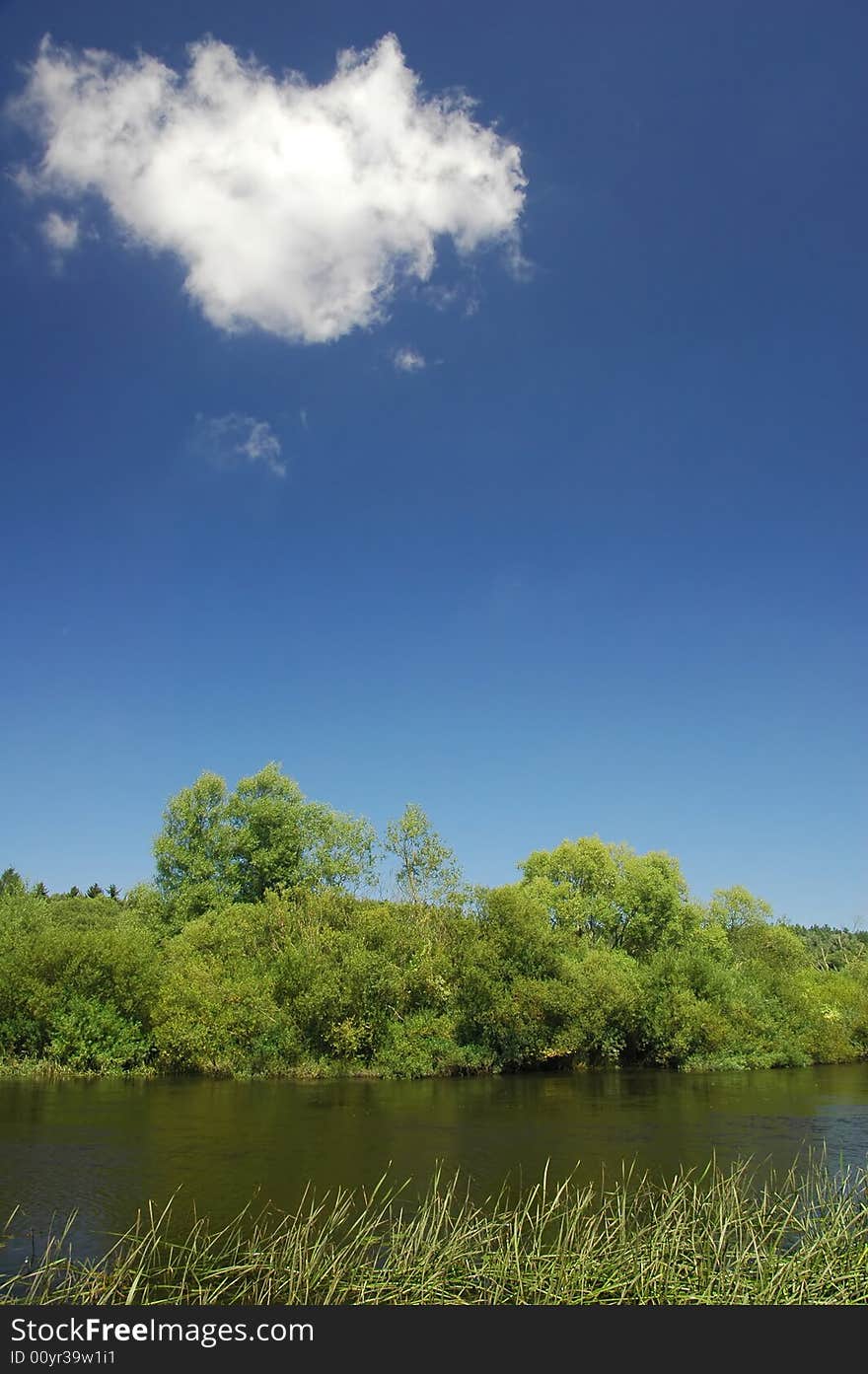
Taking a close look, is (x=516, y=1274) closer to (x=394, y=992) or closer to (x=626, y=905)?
(x=394, y=992)

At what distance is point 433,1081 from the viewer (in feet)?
165

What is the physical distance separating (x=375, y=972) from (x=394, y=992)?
1.94 meters

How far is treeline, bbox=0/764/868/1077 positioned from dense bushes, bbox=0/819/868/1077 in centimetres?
13

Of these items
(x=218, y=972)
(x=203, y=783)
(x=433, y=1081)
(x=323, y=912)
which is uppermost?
(x=203, y=783)

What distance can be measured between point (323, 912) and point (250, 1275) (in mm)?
43203

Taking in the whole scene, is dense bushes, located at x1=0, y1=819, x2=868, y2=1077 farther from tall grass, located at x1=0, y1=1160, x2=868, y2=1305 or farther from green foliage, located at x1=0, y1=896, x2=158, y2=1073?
tall grass, located at x1=0, y1=1160, x2=868, y2=1305

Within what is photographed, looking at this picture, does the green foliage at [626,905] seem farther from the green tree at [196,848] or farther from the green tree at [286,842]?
the green tree at [196,848]

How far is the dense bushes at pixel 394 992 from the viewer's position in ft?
156

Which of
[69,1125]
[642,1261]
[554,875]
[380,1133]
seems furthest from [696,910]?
[642,1261]

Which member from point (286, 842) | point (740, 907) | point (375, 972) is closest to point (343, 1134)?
point (375, 972)

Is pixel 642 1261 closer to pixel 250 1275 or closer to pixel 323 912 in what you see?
pixel 250 1275

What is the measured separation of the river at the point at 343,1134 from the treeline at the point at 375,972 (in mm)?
2968

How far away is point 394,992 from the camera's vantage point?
5178cm

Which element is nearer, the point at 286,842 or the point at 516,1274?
the point at 516,1274
